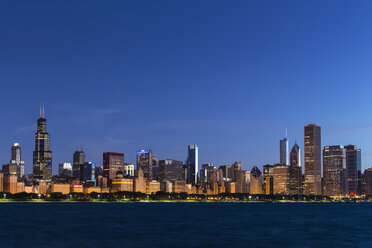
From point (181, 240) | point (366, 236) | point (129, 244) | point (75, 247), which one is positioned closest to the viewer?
point (75, 247)

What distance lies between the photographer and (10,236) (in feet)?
307

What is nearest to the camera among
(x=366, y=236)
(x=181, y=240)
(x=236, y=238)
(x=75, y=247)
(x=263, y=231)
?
(x=75, y=247)

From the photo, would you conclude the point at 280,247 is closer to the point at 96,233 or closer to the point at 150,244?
the point at 150,244

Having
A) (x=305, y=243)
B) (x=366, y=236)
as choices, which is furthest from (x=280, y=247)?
(x=366, y=236)

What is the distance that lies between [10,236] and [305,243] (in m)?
52.0

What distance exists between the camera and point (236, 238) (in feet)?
311

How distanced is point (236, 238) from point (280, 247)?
14960 mm

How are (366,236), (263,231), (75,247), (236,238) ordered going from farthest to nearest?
(263,231) < (366,236) < (236,238) < (75,247)

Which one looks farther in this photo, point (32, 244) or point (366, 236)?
point (366, 236)

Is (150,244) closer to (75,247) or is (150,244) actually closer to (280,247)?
(75,247)

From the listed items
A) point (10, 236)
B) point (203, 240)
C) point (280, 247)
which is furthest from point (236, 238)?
point (10, 236)

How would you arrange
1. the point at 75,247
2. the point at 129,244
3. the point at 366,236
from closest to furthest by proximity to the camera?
the point at 75,247, the point at 129,244, the point at 366,236

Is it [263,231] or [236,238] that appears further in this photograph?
[263,231]

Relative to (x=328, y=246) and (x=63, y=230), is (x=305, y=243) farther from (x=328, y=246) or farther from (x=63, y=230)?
(x=63, y=230)
